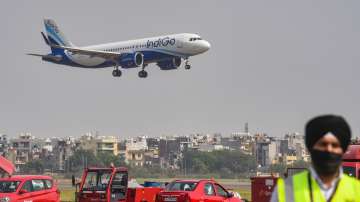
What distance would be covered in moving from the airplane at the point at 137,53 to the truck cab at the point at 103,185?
144ft

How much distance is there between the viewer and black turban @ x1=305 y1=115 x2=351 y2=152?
427cm

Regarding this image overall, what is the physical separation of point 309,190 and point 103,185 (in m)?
24.0

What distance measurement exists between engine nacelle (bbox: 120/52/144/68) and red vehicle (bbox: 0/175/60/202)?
51.5m

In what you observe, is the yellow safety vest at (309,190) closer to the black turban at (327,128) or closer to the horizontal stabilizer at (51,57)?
the black turban at (327,128)

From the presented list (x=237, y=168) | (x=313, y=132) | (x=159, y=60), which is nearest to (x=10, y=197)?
(x=313, y=132)

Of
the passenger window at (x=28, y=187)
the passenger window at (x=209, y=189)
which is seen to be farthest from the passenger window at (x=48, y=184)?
the passenger window at (x=209, y=189)

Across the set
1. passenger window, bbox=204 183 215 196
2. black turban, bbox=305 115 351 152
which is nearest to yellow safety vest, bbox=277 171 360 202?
black turban, bbox=305 115 351 152

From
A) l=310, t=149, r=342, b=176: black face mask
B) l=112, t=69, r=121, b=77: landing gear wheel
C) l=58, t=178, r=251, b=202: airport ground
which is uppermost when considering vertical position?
l=112, t=69, r=121, b=77: landing gear wheel

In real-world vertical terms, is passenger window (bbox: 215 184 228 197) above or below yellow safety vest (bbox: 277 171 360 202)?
below

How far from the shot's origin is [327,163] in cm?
422

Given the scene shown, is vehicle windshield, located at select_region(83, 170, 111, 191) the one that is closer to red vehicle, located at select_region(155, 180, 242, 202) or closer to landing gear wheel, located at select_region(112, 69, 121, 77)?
red vehicle, located at select_region(155, 180, 242, 202)

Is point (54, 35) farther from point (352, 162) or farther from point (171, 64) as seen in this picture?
point (352, 162)

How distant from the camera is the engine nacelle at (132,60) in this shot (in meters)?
79.8

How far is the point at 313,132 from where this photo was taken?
4316mm
